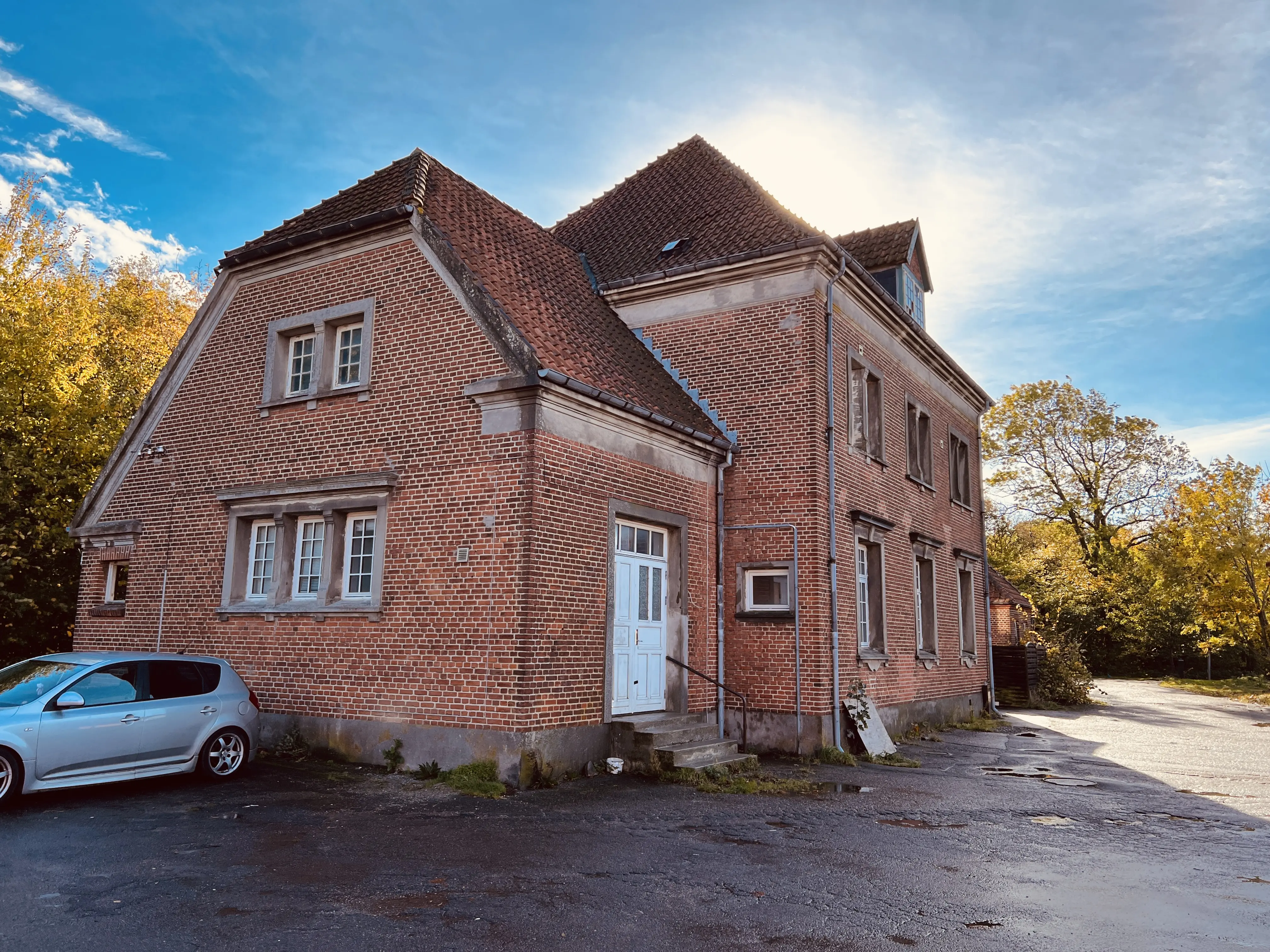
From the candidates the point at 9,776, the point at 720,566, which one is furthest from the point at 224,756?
the point at 720,566

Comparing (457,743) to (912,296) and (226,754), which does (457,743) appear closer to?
(226,754)

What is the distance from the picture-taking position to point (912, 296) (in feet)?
58.9

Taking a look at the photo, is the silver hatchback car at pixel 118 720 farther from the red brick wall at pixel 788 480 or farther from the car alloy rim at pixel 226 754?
the red brick wall at pixel 788 480

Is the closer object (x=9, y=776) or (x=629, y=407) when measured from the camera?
(x=9, y=776)

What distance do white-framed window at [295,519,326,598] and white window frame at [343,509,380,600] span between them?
0.39 meters

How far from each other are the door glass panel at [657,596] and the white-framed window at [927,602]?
6.91 m

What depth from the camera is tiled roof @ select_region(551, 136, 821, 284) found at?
1469 centimetres

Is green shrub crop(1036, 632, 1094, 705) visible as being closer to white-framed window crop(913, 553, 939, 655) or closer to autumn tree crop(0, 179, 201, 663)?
white-framed window crop(913, 553, 939, 655)

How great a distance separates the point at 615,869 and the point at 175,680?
5.70 metres

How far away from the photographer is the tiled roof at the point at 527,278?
1152 cm

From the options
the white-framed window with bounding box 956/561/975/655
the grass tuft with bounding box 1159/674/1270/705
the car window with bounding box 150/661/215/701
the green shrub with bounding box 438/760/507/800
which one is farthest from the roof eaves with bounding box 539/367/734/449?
the grass tuft with bounding box 1159/674/1270/705

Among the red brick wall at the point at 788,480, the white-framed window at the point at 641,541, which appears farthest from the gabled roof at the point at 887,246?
the white-framed window at the point at 641,541

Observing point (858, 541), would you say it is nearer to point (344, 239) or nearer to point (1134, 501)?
point (344, 239)

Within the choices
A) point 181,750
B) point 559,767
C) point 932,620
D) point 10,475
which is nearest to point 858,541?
point 932,620
